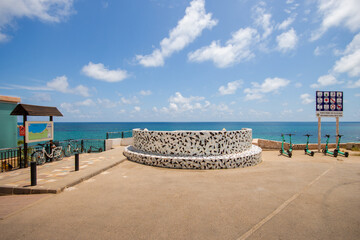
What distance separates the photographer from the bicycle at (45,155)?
970 cm

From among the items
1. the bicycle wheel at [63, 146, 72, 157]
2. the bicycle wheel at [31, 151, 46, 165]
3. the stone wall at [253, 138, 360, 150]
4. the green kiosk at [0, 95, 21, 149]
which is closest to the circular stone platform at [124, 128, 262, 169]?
the bicycle wheel at [31, 151, 46, 165]

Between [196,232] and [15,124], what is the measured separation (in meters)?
14.8

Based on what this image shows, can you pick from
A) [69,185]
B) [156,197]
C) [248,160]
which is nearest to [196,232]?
[156,197]

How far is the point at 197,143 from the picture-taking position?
9688mm

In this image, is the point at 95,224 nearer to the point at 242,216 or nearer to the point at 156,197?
the point at 156,197

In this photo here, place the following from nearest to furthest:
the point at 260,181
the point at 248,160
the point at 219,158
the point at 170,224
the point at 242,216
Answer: the point at 170,224, the point at 242,216, the point at 260,181, the point at 219,158, the point at 248,160

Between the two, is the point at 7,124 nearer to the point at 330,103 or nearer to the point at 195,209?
the point at 195,209

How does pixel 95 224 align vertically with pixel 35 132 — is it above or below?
below

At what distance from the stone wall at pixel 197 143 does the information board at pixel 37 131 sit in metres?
5.96

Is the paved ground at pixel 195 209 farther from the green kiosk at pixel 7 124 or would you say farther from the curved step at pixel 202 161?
the green kiosk at pixel 7 124

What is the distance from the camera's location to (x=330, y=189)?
6281mm

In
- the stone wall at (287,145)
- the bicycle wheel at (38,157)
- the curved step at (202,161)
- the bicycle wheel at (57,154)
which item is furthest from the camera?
the stone wall at (287,145)

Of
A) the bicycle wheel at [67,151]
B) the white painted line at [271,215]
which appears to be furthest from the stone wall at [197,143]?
the bicycle wheel at [67,151]

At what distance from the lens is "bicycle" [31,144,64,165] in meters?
9.70
